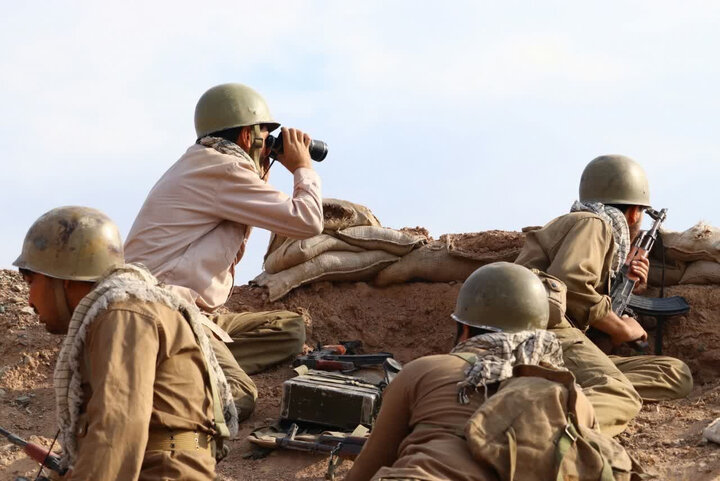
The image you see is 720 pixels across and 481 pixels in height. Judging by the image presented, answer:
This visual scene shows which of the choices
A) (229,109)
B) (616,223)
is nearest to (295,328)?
(229,109)

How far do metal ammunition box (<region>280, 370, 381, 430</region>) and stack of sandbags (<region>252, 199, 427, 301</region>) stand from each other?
2014 mm

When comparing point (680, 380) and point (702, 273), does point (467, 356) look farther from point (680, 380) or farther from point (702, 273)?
point (702, 273)

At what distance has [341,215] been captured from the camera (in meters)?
8.36

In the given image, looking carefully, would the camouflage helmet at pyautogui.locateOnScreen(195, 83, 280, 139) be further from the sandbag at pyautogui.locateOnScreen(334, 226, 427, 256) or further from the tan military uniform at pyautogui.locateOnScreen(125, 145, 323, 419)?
the sandbag at pyautogui.locateOnScreen(334, 226, 427, 256)

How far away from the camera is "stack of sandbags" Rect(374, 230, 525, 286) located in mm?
8352

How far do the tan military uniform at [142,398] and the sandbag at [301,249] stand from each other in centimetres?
420

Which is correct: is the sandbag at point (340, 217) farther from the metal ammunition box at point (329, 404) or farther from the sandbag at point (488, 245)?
the metal ammunition box at point (329, 404)

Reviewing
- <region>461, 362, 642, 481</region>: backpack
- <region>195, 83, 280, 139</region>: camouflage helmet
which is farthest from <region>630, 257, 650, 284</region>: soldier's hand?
<region>461, 362, 642, 481</region>: backpack

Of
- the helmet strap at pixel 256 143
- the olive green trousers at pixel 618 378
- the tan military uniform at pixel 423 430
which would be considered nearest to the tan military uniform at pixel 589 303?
the olive green trousers at pixel 618 378

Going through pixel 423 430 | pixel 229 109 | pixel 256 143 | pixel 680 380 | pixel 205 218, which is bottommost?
pixel 680 380

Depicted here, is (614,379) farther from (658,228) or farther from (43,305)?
(43,305)

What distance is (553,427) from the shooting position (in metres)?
3.98

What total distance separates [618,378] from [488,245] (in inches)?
86.5

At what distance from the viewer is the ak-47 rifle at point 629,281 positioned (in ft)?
24.3
